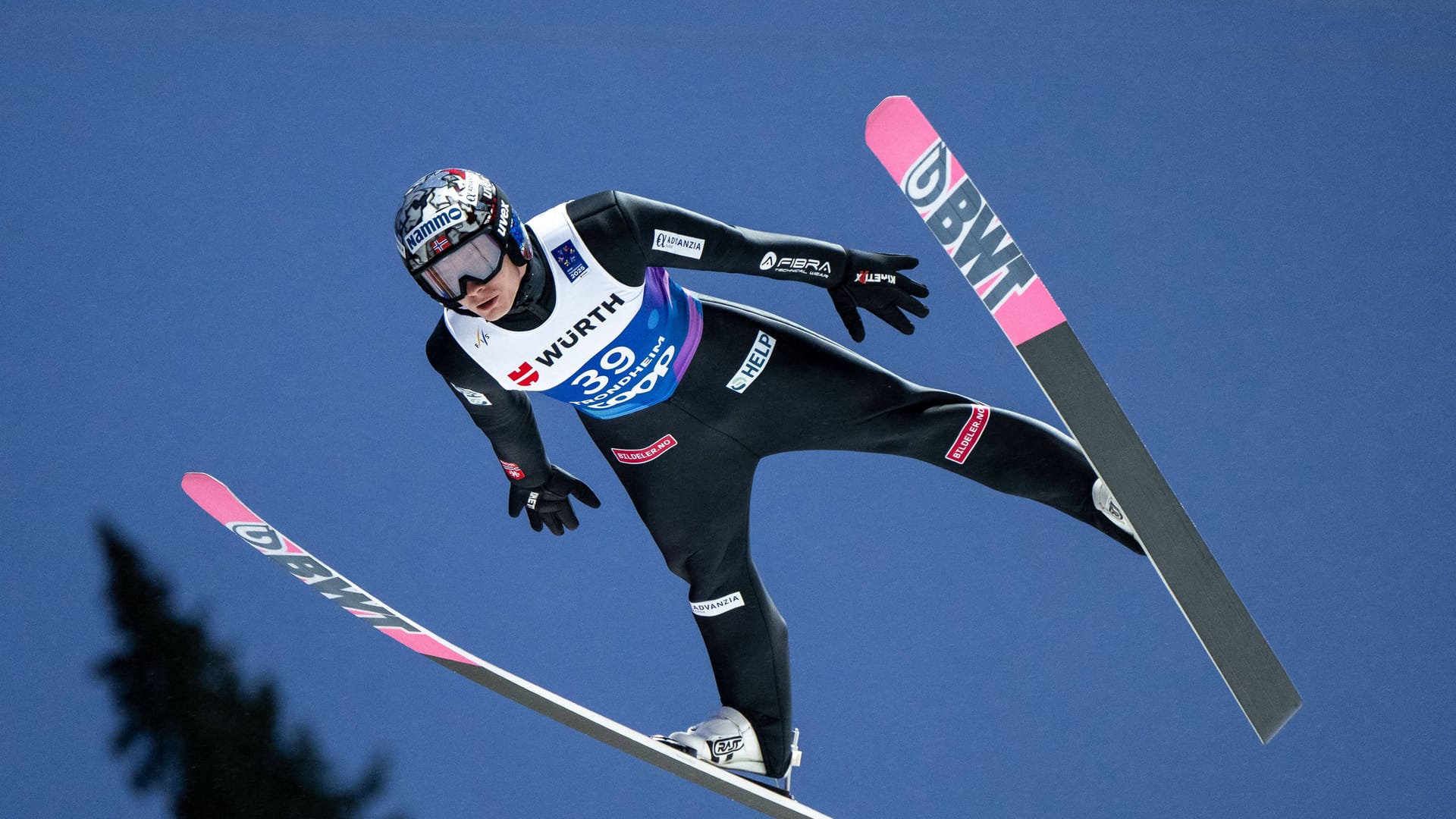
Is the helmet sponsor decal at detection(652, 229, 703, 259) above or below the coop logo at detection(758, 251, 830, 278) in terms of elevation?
above

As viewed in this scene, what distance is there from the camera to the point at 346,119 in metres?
2.88

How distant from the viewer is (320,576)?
232 cm

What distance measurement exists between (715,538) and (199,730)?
58.0 inches

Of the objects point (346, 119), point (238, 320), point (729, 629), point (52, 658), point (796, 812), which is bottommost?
point (796, 812)

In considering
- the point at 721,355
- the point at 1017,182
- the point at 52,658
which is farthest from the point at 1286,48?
the point at 52,658

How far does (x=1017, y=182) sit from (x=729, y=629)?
129 centimetres

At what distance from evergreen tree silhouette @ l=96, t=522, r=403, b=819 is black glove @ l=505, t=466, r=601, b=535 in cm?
87

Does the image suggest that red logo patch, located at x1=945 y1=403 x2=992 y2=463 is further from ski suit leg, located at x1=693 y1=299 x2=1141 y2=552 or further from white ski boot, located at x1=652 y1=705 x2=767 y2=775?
white ski boot, located at x1=652 y1=705 x2=767 y2=775

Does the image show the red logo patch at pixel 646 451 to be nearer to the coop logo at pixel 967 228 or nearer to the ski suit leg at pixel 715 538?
the ski suit leg at pixel 715 538

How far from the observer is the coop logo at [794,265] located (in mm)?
2174

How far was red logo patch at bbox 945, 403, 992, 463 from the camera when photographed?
228 centimetres

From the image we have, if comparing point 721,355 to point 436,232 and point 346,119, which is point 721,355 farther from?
point 346,119

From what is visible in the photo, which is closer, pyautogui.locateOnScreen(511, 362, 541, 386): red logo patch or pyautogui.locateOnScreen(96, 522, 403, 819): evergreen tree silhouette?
pyautogui.locateOnScreen(511, 362, 541, 386): red logo patch

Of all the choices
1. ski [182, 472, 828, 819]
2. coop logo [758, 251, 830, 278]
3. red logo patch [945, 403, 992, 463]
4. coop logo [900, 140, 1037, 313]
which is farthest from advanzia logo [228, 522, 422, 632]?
coop logo [900, 140, 1037, 313]
